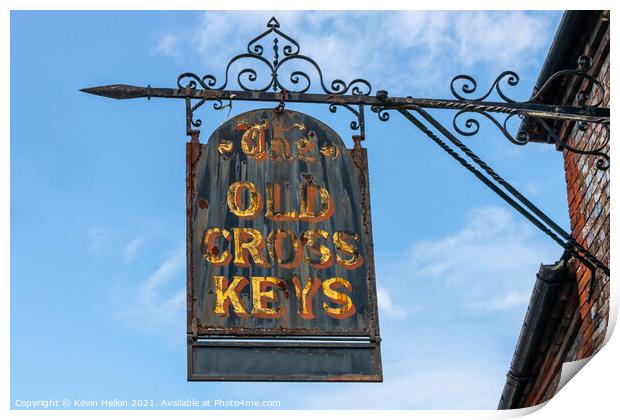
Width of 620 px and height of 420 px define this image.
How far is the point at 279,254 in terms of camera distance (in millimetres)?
8125

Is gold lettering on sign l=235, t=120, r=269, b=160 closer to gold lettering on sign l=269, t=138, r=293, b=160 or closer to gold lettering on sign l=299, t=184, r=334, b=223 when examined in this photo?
gold lettering on sign l=269, t=138, r=293, b=160

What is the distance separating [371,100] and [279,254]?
1.14m

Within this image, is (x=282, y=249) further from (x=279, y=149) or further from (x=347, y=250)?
(x=279, y=149)

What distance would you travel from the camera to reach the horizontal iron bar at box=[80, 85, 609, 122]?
8.33 metres

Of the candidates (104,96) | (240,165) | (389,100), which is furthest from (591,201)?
(104,96)

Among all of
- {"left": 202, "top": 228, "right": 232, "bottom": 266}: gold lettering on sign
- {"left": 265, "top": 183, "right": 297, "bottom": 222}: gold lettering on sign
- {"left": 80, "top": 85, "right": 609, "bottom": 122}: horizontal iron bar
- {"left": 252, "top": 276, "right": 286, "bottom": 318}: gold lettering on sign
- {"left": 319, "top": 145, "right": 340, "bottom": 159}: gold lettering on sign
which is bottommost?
{"left": 252, "top": 276, "right": 286, "bottom": 318}: gold lettering on sign

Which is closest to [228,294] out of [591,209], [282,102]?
[282,102]

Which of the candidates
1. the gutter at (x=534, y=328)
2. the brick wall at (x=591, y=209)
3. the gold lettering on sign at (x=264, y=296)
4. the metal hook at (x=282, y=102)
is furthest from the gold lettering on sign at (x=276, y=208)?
the gutter at (x=534, y=328)

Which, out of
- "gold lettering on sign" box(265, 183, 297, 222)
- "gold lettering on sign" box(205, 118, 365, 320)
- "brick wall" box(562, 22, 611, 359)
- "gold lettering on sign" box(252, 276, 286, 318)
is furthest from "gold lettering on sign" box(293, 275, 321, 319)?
"brick wall" box(562, 22, 611, 359)

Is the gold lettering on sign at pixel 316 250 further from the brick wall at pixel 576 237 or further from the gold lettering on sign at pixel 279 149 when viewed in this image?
the brick wall at pixel 576 237

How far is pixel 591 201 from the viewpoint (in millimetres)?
10016

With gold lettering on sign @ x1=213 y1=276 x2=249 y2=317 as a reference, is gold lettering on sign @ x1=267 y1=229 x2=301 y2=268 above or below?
above

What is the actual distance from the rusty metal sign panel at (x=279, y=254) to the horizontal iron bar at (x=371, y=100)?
163 mm

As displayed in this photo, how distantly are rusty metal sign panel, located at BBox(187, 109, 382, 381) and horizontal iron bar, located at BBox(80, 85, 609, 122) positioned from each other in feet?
0.54
